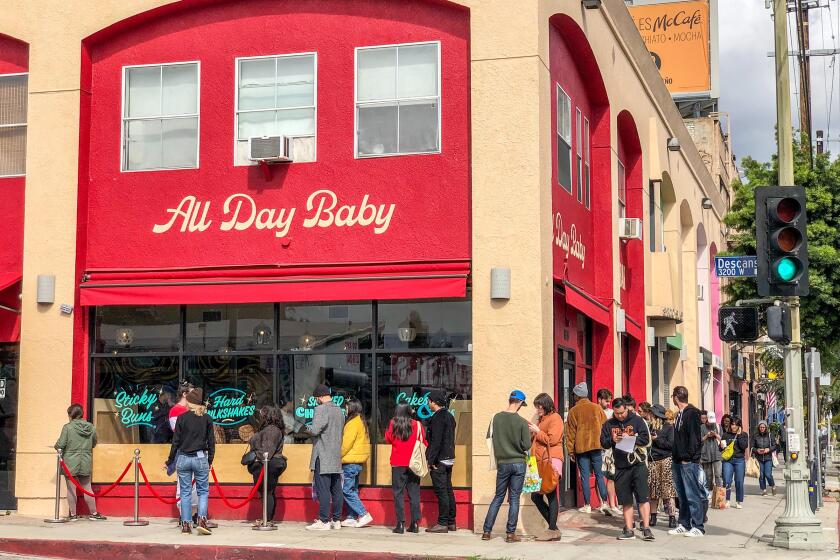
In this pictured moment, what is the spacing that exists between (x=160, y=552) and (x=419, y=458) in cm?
347

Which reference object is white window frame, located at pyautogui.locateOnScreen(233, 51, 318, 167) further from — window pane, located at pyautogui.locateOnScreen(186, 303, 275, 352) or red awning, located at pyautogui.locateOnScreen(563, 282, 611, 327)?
red awning, located at pyautogui.locateOnScreen(563, 282, 611, 327)

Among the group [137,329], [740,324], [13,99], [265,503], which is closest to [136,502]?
[265,503]

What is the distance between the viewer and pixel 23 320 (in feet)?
54.6

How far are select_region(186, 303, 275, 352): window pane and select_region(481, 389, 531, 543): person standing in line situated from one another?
4130 mm

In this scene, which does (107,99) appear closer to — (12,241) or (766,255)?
(12,241)

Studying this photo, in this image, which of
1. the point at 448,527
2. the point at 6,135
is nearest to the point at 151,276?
the point at 6,135

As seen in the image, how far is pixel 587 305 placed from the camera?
17859mm

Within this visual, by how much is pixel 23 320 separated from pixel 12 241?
4.50 feet

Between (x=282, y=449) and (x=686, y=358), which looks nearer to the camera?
(x=282, y=449)

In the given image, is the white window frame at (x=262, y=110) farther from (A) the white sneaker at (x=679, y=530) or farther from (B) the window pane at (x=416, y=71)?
(A) the white sneaker at (x=679, y=530)

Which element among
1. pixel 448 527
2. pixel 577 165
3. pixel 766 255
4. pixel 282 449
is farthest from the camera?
pixel 577 165

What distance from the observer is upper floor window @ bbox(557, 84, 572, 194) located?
1775 centimetres

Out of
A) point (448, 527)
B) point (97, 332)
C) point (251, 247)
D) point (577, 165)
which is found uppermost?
point (577, 165)

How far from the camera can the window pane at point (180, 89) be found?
17000mm
